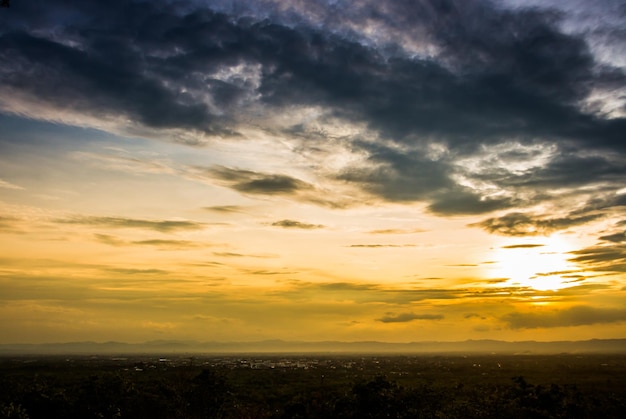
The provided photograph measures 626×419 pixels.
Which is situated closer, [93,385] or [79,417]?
[79,417]

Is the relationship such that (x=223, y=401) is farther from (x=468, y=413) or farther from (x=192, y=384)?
(x=468, y=413)

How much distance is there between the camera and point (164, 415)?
1560 inches

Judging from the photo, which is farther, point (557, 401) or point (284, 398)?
point (284, 398)

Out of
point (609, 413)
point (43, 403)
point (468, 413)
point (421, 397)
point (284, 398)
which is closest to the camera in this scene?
point (43, 403)

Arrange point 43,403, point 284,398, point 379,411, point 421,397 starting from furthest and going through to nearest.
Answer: point 284,398 → point 421,397 → point 379,411 → point 43,403

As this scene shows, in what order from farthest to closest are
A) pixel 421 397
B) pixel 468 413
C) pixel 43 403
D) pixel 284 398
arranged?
pixel 284 398
pixel 468 413
pixel 421 397
pixel 43 403

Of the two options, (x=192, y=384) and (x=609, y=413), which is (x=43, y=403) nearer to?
(x=192, y=384)

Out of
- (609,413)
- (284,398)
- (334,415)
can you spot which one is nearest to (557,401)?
(609,413)

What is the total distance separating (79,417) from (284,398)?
5770 cm

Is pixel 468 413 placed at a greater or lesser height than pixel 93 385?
lesser

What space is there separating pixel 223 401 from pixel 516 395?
29300mm

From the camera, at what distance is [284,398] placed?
88562 millimetres

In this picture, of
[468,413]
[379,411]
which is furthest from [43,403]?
[468,413]

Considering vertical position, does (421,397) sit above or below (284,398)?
above
